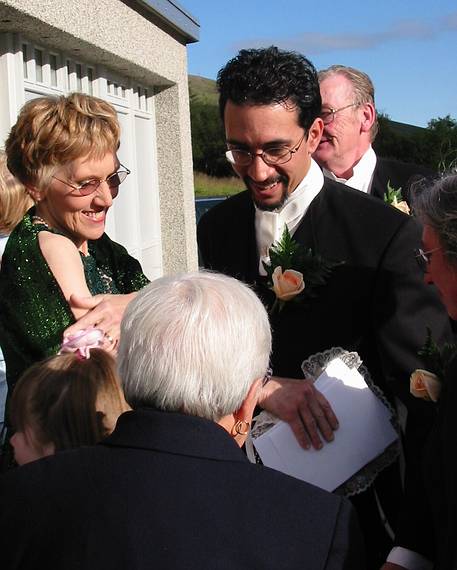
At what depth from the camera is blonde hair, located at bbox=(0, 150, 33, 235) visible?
11.3ft

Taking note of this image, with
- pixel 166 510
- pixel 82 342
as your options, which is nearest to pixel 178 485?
pixel 166 510

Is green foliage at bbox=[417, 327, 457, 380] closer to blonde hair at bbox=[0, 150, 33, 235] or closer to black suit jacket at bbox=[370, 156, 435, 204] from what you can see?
blonde hair at bbox=[0, 150, 33, 235]

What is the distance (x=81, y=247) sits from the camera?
248 cm

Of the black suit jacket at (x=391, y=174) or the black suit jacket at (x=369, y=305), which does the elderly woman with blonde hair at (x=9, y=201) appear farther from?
the black suit jacket at (x=391, y=174)

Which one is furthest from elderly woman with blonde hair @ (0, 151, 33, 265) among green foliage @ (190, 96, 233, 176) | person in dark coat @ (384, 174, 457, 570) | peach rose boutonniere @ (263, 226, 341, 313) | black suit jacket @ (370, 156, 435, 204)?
green foliage @ (190, 96, 233, 176)

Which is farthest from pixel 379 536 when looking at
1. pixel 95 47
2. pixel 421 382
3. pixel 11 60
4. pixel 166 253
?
pixel 166 253

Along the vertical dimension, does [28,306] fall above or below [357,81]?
below

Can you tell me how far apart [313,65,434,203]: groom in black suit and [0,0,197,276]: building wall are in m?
1.96

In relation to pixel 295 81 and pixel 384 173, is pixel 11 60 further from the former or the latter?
pixel 295 81

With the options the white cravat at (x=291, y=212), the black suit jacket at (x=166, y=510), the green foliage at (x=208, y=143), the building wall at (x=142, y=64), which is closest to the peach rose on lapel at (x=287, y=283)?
the white cravat at (x=291, y=212)

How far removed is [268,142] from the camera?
2.46 m

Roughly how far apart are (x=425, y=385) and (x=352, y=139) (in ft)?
8.19

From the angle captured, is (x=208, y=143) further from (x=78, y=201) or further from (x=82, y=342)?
(x=82, y=342)

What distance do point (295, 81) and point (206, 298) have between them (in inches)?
47.5
